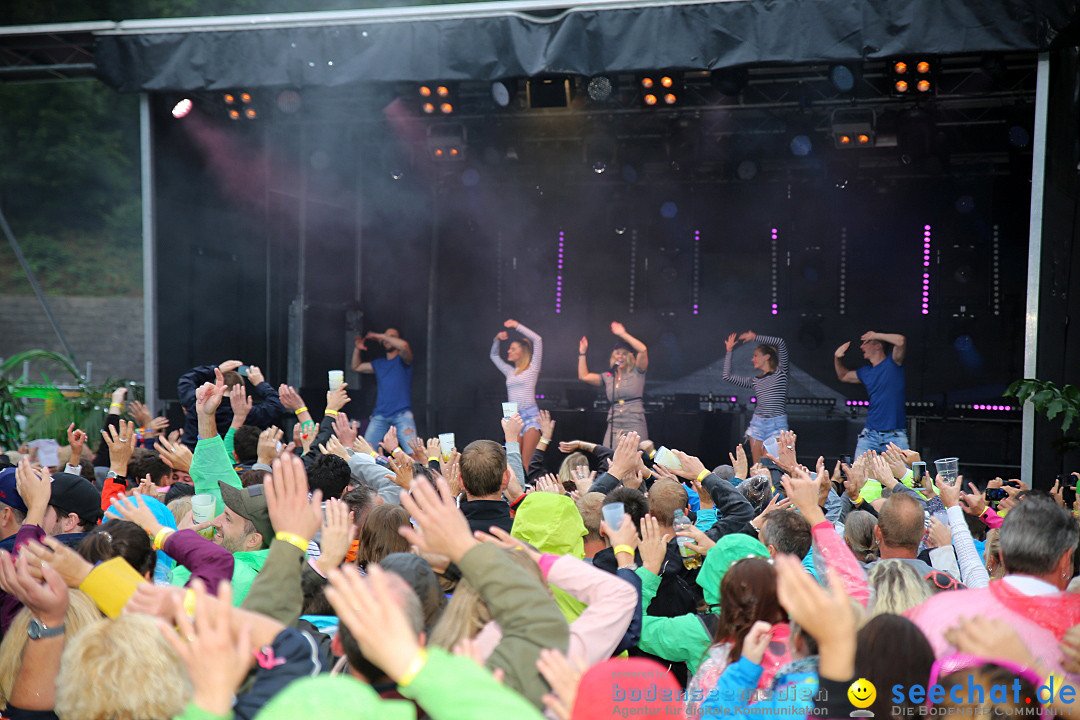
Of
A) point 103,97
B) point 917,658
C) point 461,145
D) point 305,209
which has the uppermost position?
point 103,97

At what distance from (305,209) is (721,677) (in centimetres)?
876

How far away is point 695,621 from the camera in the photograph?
2525mm

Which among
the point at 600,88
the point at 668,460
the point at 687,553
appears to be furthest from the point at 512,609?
the point at 600,88

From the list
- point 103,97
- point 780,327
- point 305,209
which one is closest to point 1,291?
point 103,97

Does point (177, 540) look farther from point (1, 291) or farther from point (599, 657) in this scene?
point (1, 291)

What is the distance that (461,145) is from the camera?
9.20m

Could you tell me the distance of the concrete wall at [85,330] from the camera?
19375 millimetres

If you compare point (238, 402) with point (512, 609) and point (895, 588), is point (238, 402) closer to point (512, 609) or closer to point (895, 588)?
point (512, 609)

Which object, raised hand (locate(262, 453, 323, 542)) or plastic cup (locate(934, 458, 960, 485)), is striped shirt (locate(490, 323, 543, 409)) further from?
raised hand (locate(262, 453, 323, 542))

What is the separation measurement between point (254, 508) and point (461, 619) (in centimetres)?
125

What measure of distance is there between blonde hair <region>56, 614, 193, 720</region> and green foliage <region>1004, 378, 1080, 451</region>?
180 inches

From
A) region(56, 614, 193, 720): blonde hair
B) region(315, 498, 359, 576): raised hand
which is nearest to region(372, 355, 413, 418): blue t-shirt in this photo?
region(315, 498, 359, 576): raised hand

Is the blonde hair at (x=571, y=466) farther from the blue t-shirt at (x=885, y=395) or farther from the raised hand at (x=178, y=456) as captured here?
the blue t-shirt at (x=885, y=395)

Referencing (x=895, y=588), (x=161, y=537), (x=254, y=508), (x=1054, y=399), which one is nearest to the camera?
(x=895, y=588)
